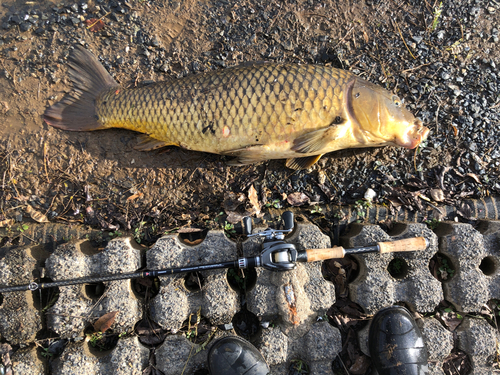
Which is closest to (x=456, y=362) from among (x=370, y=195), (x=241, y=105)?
(x=370, y=195)

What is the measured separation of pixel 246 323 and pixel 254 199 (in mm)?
1048

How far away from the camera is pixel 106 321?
208 centimetres

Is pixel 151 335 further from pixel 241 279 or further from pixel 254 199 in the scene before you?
pixel 254 199

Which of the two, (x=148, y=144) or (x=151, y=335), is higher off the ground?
(x=148, y=144)

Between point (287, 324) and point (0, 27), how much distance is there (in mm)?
3659

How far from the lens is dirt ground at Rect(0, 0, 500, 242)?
8.09ft

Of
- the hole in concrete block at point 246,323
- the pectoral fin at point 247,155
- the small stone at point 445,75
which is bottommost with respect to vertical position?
the hole in concrete block at point 246,323

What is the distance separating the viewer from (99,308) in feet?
6.83

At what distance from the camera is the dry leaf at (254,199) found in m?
2.41

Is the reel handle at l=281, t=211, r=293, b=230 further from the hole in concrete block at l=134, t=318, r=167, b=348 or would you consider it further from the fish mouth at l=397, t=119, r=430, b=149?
the hole in concrete block at l=134, t=318, r=167, b=348

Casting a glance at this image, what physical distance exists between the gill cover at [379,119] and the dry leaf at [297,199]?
0.66 metres

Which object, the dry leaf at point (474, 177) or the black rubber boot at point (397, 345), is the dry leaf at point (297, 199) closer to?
the black rubber boot at point (397, 345)

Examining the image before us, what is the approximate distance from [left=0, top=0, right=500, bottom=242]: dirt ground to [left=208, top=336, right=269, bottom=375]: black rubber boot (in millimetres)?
928

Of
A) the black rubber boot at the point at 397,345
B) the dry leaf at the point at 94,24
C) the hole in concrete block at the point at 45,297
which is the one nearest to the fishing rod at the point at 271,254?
the hole in concrete block at the point at 45,297
